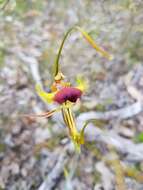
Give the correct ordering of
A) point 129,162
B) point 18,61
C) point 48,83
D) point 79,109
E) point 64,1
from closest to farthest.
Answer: point 129,162, point 79,109, point 48,83, point 18,61, point 64,1

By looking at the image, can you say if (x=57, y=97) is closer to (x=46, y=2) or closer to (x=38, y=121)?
(x=38, y=121)

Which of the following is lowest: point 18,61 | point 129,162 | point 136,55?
point 129,162

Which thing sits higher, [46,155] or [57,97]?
[57,97]

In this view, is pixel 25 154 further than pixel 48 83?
No

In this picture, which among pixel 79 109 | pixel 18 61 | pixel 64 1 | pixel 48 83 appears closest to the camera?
pixel 79 109

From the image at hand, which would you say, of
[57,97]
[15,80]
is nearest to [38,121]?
[15,80]

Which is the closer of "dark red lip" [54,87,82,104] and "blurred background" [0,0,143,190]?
"dark red lip" [54,87,82,104]
